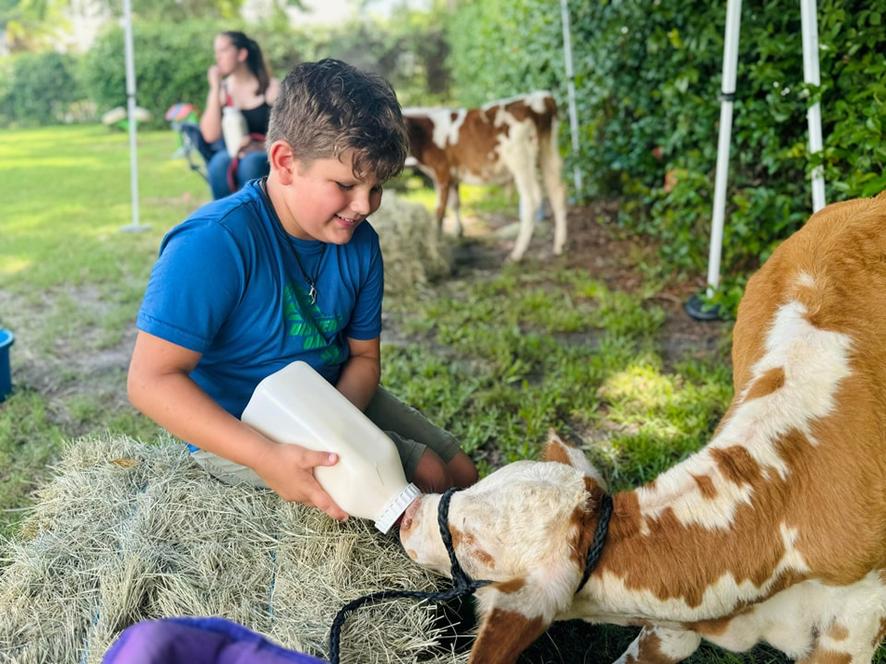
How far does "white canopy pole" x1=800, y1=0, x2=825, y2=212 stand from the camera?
3.92 m

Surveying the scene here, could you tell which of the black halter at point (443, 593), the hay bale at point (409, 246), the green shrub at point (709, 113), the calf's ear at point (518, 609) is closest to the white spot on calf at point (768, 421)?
the calf's ear at point (518, 609)

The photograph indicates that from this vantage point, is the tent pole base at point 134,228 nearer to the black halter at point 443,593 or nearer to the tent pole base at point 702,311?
the tent pole base at point 702,311

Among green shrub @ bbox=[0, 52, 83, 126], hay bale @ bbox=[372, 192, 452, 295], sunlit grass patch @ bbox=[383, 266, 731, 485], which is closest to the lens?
sunlit grass patch @ bbox=[383, 266, 731, 485]

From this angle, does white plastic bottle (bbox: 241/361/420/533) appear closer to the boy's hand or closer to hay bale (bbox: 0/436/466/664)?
the boy's hand

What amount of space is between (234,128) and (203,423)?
15.1 feet

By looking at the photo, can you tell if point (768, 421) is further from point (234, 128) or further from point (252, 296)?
point (234, 128)

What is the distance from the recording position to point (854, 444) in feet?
6.37

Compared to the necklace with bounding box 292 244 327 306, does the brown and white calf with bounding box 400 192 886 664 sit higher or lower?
lower

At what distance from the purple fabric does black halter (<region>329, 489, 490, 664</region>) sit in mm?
400

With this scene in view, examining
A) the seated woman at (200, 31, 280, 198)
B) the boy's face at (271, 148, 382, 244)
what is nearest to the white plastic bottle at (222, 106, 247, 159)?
the seated woman at (200, 31, 280, 198)

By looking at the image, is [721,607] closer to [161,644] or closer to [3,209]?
[161,644]

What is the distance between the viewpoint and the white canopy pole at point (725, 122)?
445 cm

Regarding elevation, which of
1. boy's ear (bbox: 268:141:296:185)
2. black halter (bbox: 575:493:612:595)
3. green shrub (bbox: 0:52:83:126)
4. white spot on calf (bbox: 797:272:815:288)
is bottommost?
black halter (bbox: 575:493:612:595)

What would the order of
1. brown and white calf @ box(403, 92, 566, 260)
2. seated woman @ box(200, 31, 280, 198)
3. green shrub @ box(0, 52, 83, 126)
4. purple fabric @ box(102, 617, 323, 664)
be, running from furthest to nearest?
brown and white calf @ box(403, 92, 566, 260), green shrub @ box(0, 52, 83, 126), seated woman @ box(200, 31, 280, 198), purple fabric @ box(102, 617, 323, 664)
